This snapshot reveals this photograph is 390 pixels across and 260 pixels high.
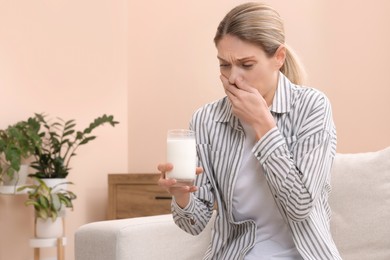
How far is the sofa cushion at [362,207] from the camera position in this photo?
7.87ft

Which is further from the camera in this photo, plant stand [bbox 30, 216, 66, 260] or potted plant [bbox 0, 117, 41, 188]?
plant stand [bbox 30, 216, 66, 260]

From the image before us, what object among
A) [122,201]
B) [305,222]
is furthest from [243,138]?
[122,201]

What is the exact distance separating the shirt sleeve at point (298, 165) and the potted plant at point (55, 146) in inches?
99.5

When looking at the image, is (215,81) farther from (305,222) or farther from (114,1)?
(305,222)

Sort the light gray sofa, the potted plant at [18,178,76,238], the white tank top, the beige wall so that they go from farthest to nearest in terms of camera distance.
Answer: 1. the potted plant at [18,178,76,238]
2. the beige wall
3. the light gray sofa
4. the white tank top

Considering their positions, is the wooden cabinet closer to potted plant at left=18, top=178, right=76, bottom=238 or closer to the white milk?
potted plant at left=18, top=178, right=76, bottom=238

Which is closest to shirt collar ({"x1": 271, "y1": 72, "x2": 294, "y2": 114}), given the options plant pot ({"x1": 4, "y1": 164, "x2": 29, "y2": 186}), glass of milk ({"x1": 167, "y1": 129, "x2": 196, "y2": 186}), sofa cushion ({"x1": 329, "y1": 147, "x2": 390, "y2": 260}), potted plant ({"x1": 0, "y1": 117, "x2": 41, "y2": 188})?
glass of milk ({"x1": 167, "y1": 129, "x2": 196, "y2": 186})

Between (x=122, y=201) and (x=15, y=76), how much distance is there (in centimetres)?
105

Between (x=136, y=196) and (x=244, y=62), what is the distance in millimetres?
2698

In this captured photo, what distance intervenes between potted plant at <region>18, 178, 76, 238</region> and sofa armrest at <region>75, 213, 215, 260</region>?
5.99ft

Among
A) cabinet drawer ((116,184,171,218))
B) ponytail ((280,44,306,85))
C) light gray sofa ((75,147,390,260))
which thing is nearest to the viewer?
ponytail ((280,44,306,85))

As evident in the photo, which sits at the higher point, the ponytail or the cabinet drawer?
the ponytail

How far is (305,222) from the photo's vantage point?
1.89m

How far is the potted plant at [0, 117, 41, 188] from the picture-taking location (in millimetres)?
3986
